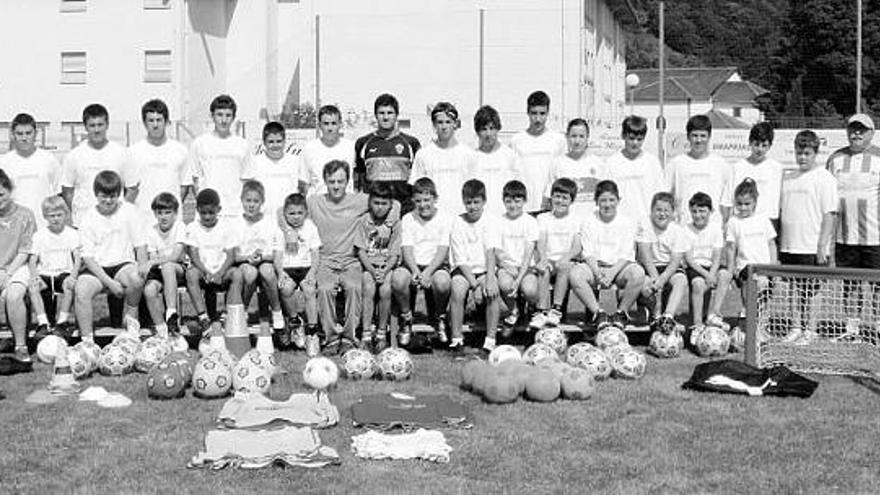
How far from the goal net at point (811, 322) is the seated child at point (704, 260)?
425 mm

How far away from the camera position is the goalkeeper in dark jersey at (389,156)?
9.70m

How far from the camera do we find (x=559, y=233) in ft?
31.3

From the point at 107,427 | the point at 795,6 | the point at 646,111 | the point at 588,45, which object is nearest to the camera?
the point at 107,427

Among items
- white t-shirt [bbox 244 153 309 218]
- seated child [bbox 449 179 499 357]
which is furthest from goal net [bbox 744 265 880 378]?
white t-shirt [bbox 244 153 309 218]

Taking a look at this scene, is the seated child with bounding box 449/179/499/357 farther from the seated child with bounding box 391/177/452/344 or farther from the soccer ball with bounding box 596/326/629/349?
the soccer ball with bounding box 596/326/629/349

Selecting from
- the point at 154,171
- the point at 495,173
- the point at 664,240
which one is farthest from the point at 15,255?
the point at 664,240

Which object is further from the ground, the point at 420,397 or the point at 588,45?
the point at 588,45

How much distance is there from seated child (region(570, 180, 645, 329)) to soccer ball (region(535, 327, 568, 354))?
66 cm

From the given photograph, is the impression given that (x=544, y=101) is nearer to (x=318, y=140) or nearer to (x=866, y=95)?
(x=318, y=140)

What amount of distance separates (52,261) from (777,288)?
244 inches

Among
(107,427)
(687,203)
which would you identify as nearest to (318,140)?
(687,203)

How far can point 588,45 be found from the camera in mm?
32906

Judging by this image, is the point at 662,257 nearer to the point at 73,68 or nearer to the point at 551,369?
the point at 551,369

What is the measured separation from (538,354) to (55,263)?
423 centimetres
